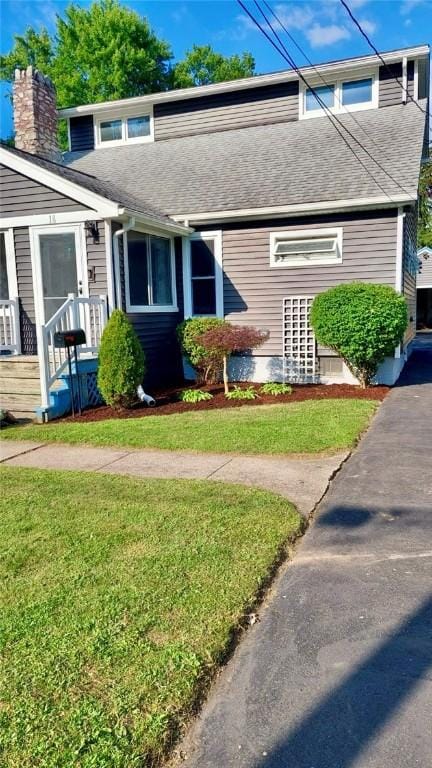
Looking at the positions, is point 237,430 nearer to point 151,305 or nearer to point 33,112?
point 151,305

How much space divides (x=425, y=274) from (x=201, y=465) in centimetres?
2718

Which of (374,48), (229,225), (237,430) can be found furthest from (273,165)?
(237,430)

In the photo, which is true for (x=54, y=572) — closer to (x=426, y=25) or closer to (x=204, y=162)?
(x=426, y=25)

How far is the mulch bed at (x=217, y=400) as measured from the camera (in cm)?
789

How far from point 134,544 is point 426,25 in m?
9.62

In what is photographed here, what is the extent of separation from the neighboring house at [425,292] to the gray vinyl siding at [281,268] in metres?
20.8

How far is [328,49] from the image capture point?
1111 centimetres

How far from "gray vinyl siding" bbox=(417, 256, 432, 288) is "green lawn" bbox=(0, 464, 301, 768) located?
88.5 ft

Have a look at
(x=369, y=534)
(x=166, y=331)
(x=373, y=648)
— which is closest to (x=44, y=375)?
(x=166, y=331)

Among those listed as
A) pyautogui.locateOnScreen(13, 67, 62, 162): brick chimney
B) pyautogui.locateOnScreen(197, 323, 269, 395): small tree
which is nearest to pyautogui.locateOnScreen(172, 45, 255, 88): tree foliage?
pyautogui.locateOnScreen(13, 67, 62, 162): brick chimney

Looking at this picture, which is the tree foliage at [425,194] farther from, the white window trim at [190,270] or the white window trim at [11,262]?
the white window trim at [11,262]

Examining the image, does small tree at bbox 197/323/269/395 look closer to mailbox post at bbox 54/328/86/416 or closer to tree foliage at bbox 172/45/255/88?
mailbox post at bbox 54/328/86/416

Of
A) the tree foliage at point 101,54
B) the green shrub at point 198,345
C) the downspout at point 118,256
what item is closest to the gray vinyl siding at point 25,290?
the downspout at point 118,256

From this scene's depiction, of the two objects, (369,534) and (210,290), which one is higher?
(210,290)
